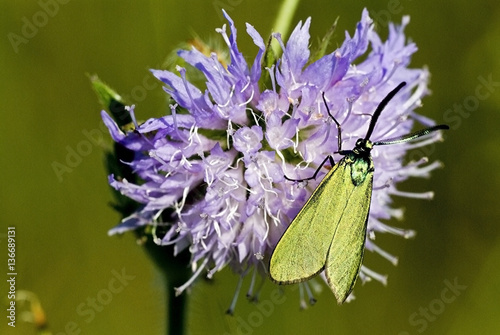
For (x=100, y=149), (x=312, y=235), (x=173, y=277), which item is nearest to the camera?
(x=312, y=235)

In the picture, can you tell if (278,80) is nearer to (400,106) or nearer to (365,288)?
(400,106)

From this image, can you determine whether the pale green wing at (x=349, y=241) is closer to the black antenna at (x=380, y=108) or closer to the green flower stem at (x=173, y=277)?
the black antenna at (x=380, y=108)

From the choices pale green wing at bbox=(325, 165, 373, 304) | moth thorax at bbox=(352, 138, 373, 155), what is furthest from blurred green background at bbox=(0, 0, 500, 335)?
moth thorax at bbox=(352, 138, 373, 155)

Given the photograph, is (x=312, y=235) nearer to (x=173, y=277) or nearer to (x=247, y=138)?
(x=247, y=138)

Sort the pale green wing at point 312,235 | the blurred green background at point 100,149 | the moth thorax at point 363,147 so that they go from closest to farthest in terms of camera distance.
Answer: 1. the pale green wing at point 312,235
2. the moth thorax at point 363,147
3. the blurred green background at point 100,149

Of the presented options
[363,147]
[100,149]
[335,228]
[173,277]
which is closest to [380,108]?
[363,147]

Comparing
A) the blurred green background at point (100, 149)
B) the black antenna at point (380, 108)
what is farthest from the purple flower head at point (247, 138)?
the blurred green background at point (100, 149)
